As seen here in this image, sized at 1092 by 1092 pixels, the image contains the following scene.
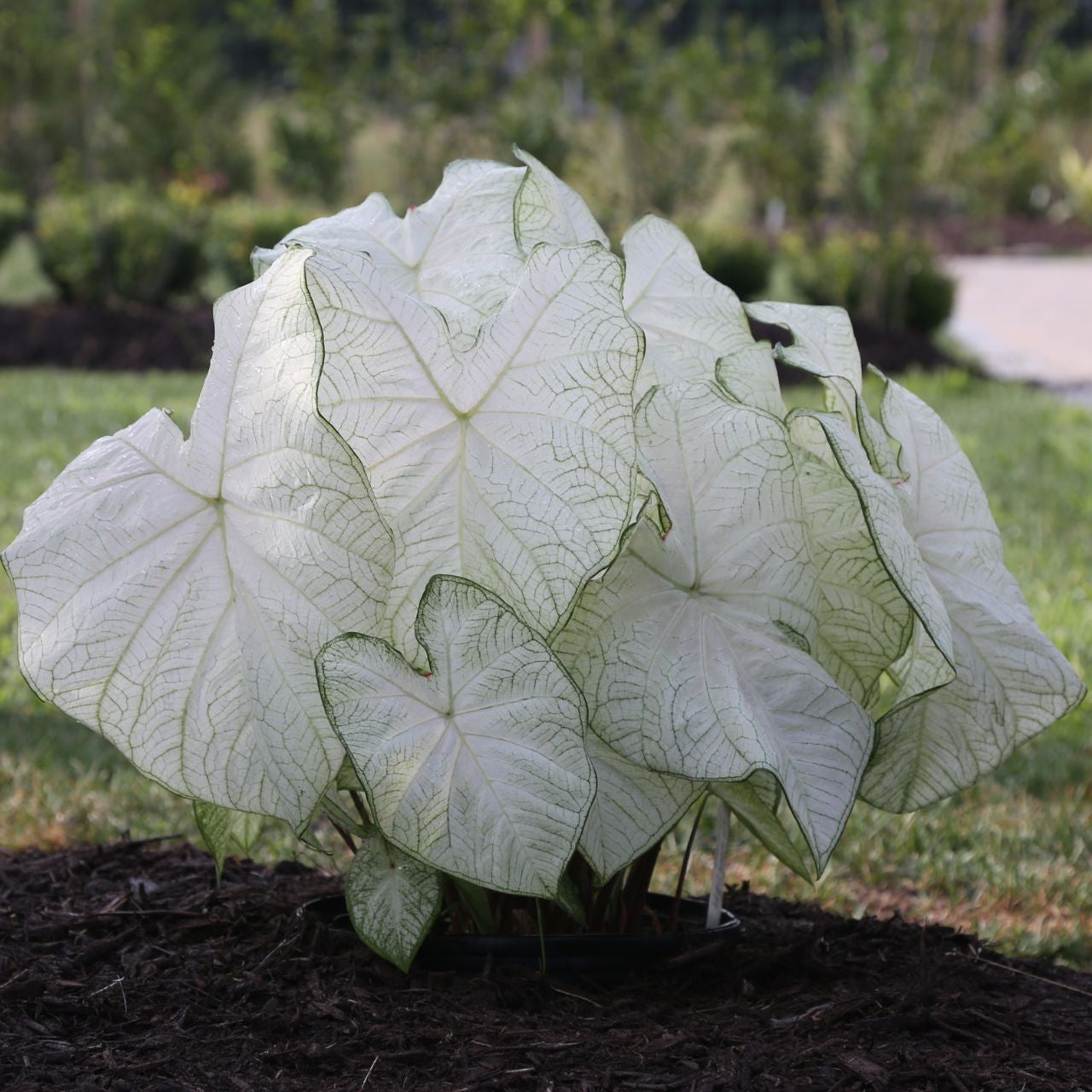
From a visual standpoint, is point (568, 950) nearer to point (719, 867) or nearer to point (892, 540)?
point (719, 867)

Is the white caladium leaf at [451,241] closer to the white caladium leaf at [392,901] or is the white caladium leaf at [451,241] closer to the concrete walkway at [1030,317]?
the white caladium leaf at [392,901]

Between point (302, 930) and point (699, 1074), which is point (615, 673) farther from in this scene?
point (302, 930)

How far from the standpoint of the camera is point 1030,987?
1613 mm

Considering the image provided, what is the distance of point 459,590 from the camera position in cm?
124

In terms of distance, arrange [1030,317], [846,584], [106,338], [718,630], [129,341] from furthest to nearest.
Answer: [1030,317]
[106,338]
[129,341]
[846,584]
[718,630]

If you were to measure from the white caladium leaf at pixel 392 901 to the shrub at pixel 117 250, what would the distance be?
28.1ft

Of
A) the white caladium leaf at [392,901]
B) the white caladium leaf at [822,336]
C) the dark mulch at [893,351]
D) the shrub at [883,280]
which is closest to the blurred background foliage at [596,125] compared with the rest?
the shrub at [883,280]

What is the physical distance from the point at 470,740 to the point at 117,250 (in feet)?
29.9

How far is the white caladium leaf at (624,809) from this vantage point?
1.34 m

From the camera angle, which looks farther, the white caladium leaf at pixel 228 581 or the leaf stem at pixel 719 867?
the leaf stem at pixel 719 867

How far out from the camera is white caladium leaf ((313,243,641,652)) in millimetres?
1258

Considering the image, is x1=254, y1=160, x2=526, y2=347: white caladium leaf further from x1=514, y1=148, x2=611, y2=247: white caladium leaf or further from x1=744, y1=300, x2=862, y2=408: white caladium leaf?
x1=744, y1=300, x2=862, y2=408: white caladium leaf

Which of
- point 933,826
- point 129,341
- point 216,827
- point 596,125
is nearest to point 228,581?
point 216,827

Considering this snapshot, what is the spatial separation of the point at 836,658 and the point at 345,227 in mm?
709
